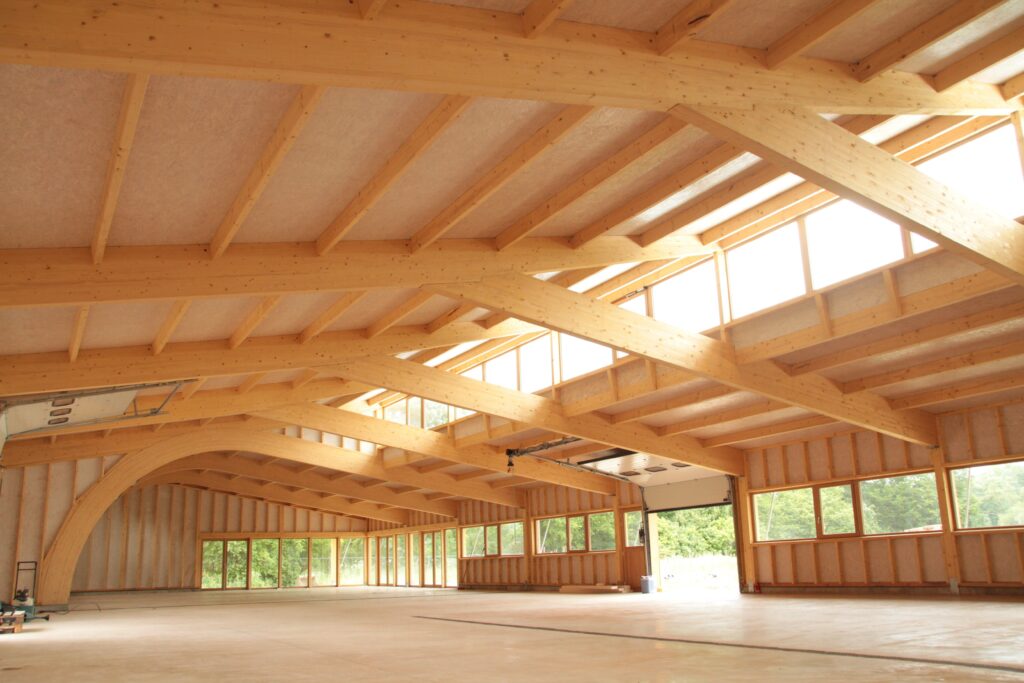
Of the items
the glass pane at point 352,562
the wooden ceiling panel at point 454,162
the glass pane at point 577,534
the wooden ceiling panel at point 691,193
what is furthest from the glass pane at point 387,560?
the wooden ceiling panel at point 454,162

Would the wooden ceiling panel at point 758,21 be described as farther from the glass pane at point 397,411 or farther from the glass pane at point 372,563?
the glass pane at point 372,563

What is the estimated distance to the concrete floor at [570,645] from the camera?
6.93m

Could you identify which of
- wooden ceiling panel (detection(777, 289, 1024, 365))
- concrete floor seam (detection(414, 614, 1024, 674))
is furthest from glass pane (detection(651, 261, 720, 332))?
concrete floor seam (detection(414, 614, 1024, 674))

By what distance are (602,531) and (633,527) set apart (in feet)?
3.97

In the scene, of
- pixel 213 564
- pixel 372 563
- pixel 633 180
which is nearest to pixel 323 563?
pixel 372 563

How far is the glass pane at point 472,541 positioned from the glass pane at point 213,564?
1066 centimetres

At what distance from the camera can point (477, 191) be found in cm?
865

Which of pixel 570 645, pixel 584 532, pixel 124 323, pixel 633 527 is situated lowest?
pixel 570 645

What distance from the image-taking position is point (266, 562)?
35250 millimetres

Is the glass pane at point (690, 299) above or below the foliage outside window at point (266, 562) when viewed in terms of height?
above

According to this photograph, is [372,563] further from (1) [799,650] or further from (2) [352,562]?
(1) [799,650]

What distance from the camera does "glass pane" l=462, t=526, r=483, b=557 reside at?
1156 inches

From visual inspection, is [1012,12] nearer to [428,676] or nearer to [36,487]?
[428,676]

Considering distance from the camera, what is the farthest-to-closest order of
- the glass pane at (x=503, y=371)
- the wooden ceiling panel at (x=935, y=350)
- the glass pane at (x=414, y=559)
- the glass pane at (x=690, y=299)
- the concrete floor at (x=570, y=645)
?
the glass pane at (x=414, y=559) → the glass pane at (x=503, y=371) → the glass pane at (x=690, y=299) → the wooden ceiling panel at (x=935, y=350) → the concrete floor at (x=570, y=645)
